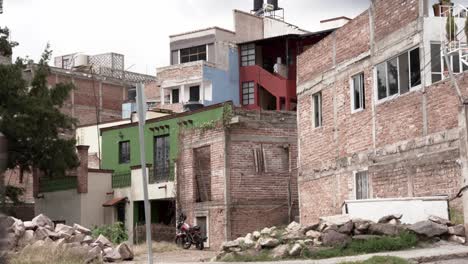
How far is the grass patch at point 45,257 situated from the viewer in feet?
53.8

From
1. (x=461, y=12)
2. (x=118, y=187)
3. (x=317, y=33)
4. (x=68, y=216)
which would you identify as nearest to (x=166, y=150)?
(x=118, y=187)

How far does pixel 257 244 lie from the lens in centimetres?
1791

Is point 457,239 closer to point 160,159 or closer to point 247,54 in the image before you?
point 160,159

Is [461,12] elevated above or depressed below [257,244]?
above

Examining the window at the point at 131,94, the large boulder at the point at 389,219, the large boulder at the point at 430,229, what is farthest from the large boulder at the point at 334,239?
the window at the point at 131,94

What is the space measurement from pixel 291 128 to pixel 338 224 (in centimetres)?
1488

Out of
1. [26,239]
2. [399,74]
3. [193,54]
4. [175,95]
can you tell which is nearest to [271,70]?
[193,54]

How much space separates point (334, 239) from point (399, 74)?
6554mm

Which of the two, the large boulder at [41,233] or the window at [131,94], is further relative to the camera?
the window at [131,94]

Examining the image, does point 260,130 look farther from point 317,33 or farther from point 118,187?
point 317,33

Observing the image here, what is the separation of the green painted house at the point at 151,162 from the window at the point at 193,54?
14.8 metres

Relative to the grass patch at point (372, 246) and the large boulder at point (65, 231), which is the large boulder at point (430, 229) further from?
the large boulder at point (65, 231)

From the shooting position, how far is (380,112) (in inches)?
858

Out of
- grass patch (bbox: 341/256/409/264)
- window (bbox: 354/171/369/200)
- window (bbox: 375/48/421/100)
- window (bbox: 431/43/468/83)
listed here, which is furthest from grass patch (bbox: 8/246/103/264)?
window (bbox: 431/43/468/83)
